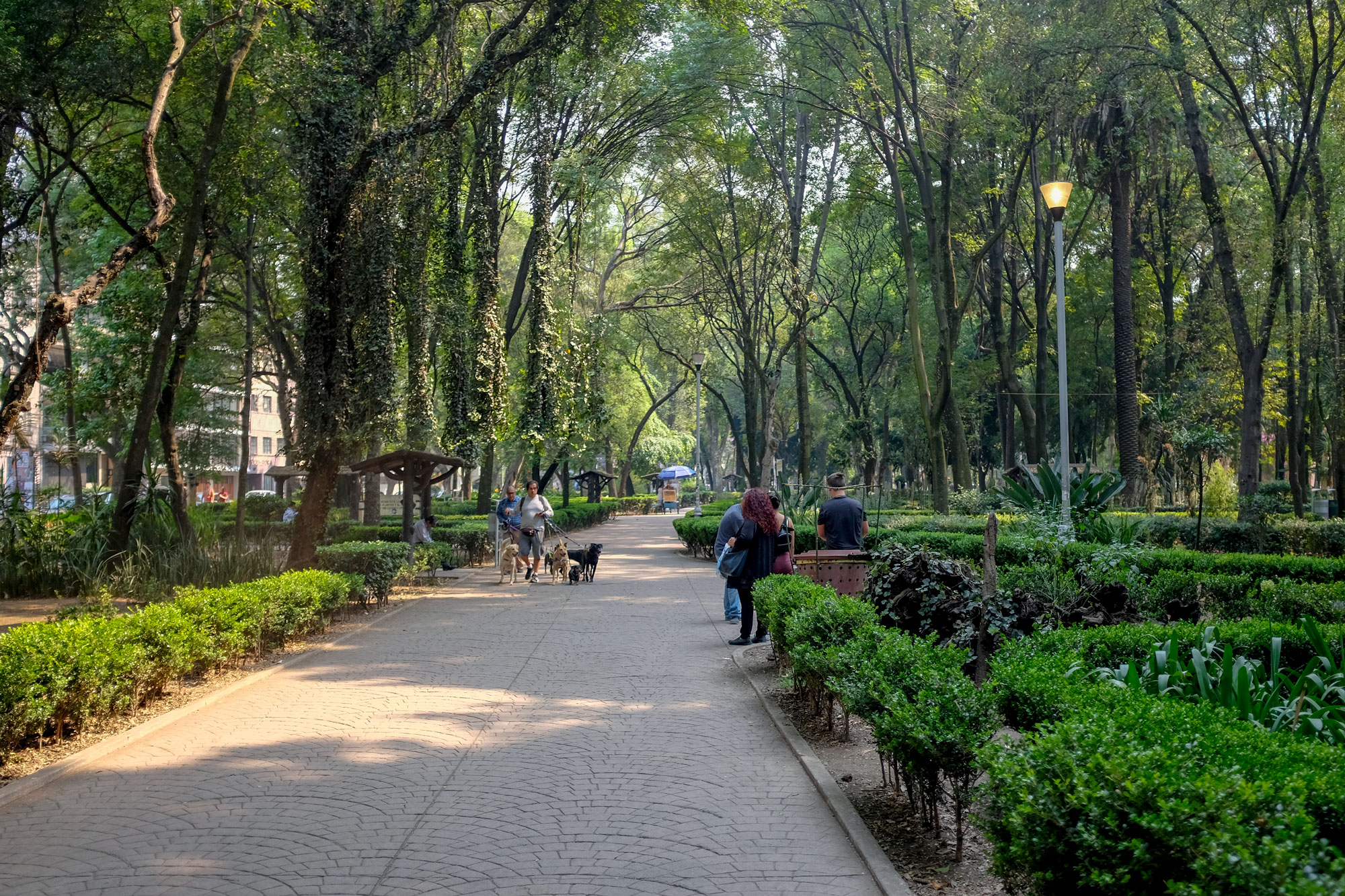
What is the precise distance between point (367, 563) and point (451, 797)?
9.89 m

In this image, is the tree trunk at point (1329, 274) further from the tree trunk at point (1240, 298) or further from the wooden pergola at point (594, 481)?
the wooden pergola at point (594, 481)

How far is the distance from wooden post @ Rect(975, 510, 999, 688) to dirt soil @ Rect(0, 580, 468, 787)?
6.29 m

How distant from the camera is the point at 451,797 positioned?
600 centimetres

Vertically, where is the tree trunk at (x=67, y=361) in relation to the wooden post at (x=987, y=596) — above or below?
above

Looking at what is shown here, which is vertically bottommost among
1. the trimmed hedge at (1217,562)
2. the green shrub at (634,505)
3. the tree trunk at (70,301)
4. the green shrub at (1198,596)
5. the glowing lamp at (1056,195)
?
the green shrub at (634,505)

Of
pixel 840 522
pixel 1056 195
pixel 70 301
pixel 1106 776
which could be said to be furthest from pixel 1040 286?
pixel 1106 776

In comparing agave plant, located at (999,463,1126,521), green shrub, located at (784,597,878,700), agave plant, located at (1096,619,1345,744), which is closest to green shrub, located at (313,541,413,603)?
green shrub, located at (784,597,878,700)

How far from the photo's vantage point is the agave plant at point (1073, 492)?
15.1m

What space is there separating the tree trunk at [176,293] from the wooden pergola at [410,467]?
4466 mm

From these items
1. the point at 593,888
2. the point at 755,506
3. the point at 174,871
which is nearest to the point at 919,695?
the point at 593,888

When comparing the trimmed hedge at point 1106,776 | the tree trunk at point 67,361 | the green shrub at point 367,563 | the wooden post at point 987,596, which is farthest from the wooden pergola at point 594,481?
the trimmed hedge at point 1106,776

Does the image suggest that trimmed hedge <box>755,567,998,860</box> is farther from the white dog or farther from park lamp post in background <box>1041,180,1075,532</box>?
the white dog

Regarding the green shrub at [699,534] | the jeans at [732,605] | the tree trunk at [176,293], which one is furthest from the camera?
the green shrub at [699,534]

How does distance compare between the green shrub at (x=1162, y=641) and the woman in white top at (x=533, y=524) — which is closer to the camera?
the green shrub at (x=1162, y=641)
